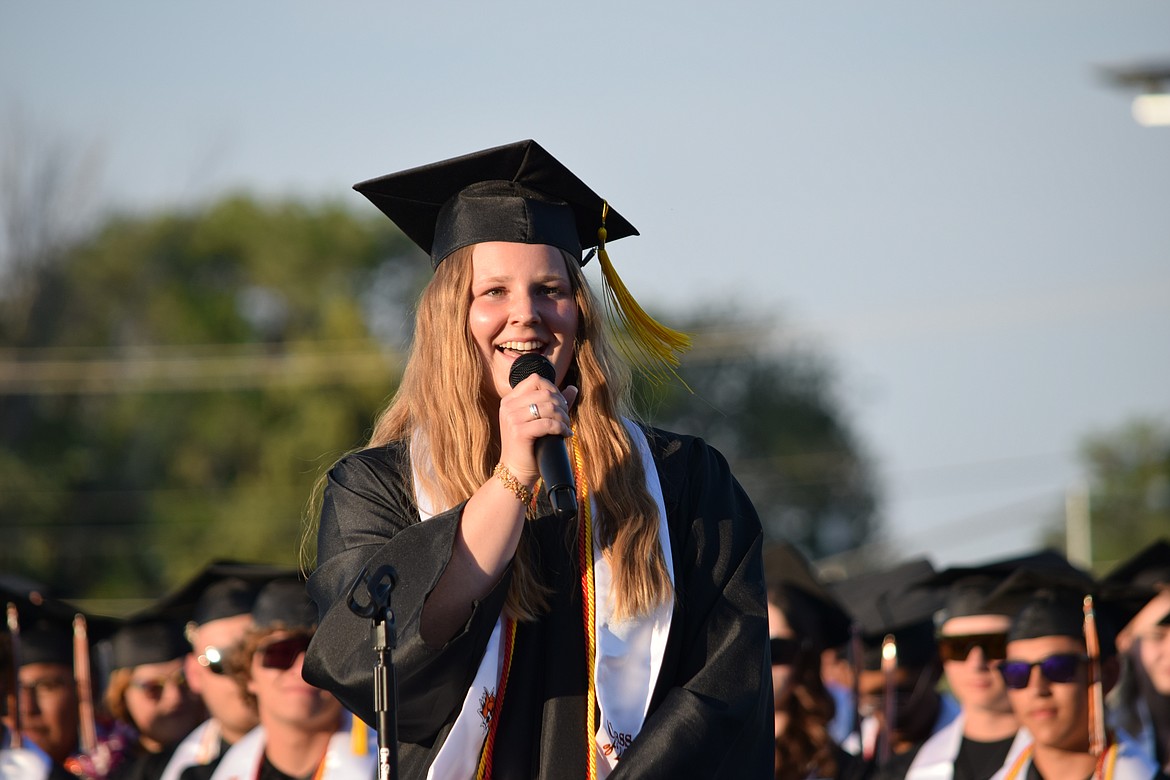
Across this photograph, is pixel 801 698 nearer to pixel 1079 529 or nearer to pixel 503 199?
pixel 503 199

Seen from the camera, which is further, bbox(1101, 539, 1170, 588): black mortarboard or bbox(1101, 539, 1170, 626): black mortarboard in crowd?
bbox(1101, 539, 1170, 588): black mortarboard

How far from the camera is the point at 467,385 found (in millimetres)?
3205

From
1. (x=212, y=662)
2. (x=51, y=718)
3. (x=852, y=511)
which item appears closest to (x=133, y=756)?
(x=51, y=718)

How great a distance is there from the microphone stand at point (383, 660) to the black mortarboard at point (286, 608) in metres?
3.24

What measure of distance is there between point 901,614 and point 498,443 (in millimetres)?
5354

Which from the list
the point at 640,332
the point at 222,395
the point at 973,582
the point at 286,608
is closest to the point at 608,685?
the point at 640,332

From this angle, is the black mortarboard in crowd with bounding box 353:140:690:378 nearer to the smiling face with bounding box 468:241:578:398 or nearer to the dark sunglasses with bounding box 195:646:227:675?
the smiling face with bounding box 468:241:578:398

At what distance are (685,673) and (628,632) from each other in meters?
0.17

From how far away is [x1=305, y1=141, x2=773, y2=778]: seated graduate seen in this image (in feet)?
9.43

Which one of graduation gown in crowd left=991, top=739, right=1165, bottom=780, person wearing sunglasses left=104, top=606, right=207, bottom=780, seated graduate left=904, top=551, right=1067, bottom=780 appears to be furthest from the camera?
person wearing sunglasses left=104, top=606, right=207, bottom=780

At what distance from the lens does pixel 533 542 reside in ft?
10.3

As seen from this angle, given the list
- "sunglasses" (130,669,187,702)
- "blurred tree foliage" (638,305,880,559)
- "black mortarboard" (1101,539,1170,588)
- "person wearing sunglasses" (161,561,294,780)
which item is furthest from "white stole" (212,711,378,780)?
"blurred tree foliage" (638,305,880,559)

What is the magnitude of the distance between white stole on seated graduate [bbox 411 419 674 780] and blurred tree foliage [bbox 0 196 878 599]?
83.3 feet

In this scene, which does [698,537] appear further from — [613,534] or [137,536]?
[137,536]
